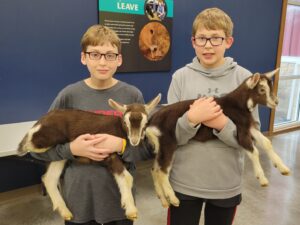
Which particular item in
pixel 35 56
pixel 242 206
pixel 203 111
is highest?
pixel 35 56

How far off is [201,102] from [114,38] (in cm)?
54

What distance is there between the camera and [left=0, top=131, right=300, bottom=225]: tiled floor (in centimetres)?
287

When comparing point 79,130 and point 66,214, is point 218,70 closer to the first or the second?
point 79,130

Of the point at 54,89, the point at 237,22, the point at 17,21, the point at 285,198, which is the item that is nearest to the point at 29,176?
the point at 54,89

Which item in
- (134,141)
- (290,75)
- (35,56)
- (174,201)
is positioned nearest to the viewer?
(134,141)

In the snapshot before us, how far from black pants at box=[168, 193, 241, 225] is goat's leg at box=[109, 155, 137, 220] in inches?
12.4

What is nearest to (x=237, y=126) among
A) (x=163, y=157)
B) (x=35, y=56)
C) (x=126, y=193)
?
(x=163, y=157)

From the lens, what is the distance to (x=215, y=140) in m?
1.49

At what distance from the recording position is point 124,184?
1.34 metres

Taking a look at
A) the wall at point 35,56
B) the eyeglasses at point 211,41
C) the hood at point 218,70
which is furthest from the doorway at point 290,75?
the eyeglasses at point 211,41

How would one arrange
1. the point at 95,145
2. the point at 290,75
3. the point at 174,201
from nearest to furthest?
the point at 95,145 < the point at 174,201 < the point at 290,75

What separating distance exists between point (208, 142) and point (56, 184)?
0.79 m

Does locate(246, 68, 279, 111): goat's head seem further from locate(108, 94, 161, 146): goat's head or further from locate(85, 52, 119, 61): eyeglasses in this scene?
locate(85, 52, 119, 61): eyeglasses

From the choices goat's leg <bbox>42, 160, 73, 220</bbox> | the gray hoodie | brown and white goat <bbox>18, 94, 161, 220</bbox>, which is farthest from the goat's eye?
goat's leg <bbox>42, 160, 73, 220</bbox>
